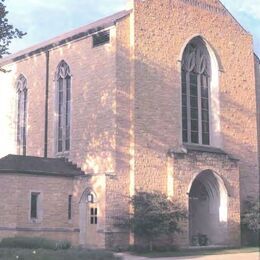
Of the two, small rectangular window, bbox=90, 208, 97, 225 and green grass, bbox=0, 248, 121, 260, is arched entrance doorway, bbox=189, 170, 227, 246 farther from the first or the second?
green grass, bbox=0, 248, 121, 260

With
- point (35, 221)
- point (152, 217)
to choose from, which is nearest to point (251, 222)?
point (152, 217)

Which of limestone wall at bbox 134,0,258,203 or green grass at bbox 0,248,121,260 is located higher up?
limestone wall at bbox 134,0,258,203

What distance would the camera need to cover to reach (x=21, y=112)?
125ft

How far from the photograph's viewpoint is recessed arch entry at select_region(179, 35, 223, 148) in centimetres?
3453

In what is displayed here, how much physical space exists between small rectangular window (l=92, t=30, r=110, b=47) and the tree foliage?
12657 mm

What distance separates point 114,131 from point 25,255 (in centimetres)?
1242

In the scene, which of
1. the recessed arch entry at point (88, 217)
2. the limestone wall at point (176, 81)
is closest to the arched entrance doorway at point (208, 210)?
the limestone wall at point (176, 81)

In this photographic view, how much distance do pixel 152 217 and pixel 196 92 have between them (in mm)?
9380

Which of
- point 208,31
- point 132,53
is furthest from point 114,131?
point 208,31

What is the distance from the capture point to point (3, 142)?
3928 cm

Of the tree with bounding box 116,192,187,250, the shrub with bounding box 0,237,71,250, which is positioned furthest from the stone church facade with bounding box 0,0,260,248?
the shrub with bounding box 0,237,71,250

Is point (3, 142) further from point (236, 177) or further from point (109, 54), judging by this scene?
point (236, 177)

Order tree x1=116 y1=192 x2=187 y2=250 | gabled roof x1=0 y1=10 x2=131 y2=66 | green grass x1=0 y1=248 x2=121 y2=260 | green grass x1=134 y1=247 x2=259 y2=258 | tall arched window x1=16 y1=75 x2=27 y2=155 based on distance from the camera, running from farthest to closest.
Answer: tall arched window x1=16 y1=75 x2=27 y2=155
gabled roof x1=0 y1=10 x2=131 y2=66
tree x1=116 y1=192 x2=187 y2=250
green grass x1=134 y1=247 x2=259 y2=258
green grass x1=0 y1=248 x2=121 y2=260

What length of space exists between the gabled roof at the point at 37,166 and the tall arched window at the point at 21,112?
19.0 feet
